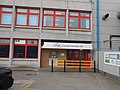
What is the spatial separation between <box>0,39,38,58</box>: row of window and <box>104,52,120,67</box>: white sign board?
786 cm

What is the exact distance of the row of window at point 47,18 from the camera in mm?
18703

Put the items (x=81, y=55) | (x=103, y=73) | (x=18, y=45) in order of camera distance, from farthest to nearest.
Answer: (x=81, y=55) < (x=18, y=45) < (x=103, y=73)

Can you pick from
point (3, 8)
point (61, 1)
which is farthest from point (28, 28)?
point (61, 1)

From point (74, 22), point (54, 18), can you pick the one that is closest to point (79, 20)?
point (74, 22)

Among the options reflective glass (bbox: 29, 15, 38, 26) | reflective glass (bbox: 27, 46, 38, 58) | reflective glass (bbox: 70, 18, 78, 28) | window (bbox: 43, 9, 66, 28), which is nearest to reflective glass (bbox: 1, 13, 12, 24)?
reflective glass (bbox: 29, 15, 38, 26)

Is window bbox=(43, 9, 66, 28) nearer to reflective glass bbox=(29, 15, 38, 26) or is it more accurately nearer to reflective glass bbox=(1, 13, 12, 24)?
reflective glass bbox=(29, 15, 38, 26)

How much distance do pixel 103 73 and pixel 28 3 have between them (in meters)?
10.5

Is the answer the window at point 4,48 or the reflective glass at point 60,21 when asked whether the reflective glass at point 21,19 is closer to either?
the window at point 4,48

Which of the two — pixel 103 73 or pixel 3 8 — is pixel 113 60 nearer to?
pixel 103 73

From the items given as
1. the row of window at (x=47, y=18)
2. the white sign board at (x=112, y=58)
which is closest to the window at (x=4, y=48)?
the row of window at (x=47, y=18)

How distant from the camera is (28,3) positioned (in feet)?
60.8

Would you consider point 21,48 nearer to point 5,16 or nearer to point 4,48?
point 4,48

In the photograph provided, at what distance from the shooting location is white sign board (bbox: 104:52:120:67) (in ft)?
38.5

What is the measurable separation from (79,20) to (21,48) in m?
7.03
